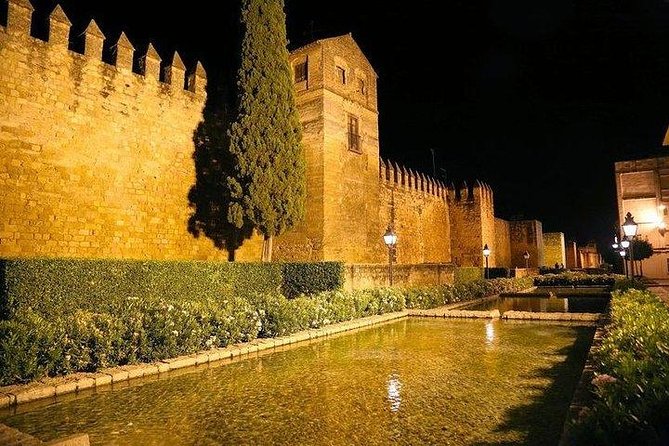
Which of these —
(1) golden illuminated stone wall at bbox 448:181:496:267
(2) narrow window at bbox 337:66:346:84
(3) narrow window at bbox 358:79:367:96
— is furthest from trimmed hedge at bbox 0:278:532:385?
(1) golden illuminated stone wall at bbox 448:181:496:267

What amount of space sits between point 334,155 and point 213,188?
4.62 metres

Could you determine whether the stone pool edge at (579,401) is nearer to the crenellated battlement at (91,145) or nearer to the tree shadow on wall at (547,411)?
the tree shadow on wall at (547,411)

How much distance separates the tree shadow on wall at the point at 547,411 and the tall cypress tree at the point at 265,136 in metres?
9.03

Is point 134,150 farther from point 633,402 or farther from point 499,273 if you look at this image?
point 499,273

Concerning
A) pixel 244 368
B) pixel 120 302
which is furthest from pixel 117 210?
pixel 244 368

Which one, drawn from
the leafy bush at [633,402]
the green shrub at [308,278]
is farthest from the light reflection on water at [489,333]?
the green shrub at [308,278]

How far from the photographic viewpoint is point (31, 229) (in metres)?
10.0

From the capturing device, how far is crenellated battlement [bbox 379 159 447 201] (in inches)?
867

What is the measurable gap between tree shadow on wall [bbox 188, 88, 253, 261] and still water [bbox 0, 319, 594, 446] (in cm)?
798

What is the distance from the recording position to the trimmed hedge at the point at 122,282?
6.50m

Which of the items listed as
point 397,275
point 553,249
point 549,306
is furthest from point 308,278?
point 553,249

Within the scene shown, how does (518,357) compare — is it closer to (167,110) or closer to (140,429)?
(140,429)

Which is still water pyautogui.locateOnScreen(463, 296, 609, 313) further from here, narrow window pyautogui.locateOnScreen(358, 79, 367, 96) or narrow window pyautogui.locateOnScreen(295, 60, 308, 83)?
narrow window pyautogui.locateOnScreen(295, 60, 308, 83)

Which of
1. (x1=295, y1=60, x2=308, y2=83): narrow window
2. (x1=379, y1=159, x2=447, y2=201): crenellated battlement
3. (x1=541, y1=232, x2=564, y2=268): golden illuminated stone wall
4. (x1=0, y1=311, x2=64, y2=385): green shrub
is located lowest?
(x1=0, y1=311, x2=64, y2=385): green shrub
